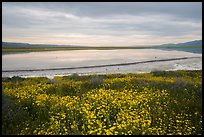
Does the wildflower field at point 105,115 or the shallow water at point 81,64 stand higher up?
the wildflower field at point 105,115

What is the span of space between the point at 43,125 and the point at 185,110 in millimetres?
5330

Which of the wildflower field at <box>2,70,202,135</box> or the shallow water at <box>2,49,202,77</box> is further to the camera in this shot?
the shallow water at <box>2,49,202,77</box>

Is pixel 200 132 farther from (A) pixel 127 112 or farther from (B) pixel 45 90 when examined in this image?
(B) pixel 45 90

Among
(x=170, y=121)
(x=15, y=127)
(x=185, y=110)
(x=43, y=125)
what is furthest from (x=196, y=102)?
(x=15, y=127)

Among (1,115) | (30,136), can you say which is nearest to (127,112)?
(30,136)

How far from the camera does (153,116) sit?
9.44m

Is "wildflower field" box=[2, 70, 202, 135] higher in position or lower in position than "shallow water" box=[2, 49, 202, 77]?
higher

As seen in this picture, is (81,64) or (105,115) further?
(81,64)

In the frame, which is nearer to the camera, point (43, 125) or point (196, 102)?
point (43, 125)

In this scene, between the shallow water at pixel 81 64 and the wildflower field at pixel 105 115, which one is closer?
the wildflower field at pixel 105 115

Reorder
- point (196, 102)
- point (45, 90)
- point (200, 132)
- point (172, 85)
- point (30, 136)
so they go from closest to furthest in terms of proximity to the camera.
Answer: point (30, 136), point (200, 132), point (196, 102), point (45, 90), point (172, 85)

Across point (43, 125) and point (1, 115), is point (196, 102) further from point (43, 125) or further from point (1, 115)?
point (1, 115)

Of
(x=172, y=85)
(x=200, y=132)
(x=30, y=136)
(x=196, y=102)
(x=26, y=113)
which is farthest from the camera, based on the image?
(x=172, y=85)

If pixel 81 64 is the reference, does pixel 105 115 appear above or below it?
above
